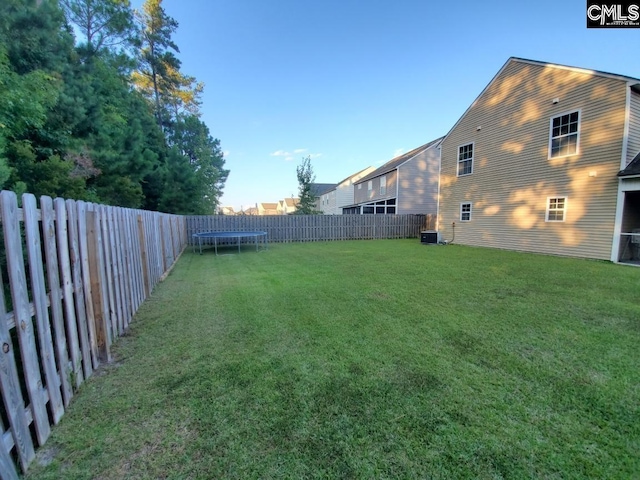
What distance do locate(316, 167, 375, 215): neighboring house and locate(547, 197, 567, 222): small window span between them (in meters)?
21.5

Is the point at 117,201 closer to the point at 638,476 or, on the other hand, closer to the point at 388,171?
the point at 638,476

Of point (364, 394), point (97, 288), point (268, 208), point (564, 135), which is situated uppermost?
point (564, 135)

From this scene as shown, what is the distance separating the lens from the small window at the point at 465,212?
13047mm

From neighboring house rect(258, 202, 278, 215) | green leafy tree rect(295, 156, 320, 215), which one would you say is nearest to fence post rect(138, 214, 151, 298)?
green leafy tree rect(295, 156, 320, 215)

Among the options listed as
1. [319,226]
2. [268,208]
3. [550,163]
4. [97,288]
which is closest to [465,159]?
[550,163]

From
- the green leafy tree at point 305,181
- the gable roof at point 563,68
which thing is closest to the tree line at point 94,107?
the green leafy tree at point 305,181

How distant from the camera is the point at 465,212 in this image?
13273 mm

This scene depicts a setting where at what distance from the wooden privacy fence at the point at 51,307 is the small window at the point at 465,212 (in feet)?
44.9

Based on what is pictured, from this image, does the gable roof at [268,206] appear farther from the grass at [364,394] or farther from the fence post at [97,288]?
the fence post at [97,288]

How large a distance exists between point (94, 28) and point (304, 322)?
19.8 meters

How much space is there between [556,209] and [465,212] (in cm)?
398

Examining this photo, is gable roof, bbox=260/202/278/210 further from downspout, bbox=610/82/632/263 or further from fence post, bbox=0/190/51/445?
fence post, bbox=0/190/51/445

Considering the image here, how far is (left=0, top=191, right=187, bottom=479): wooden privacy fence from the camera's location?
4.84ft

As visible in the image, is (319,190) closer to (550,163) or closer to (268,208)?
(550,163)
